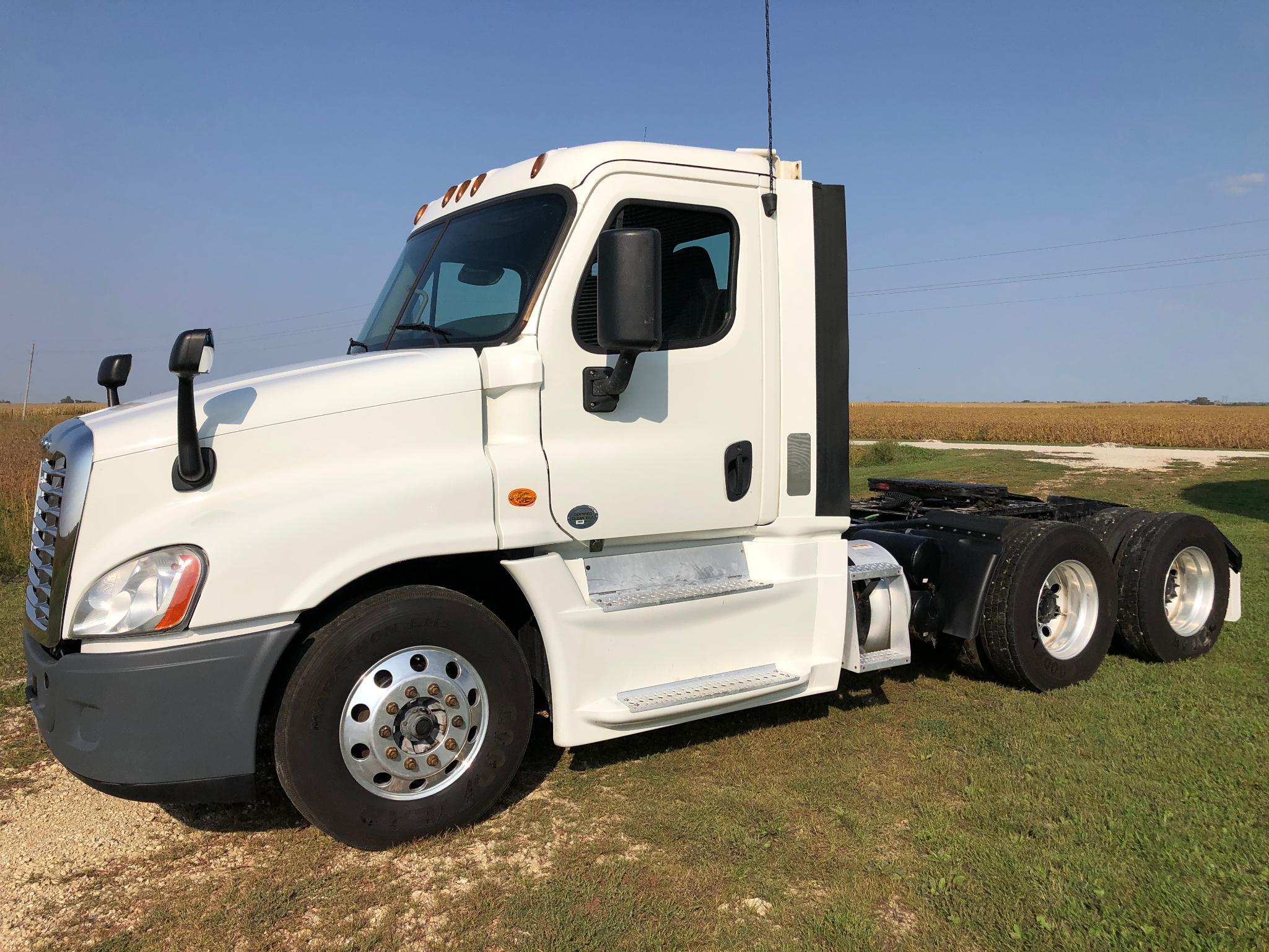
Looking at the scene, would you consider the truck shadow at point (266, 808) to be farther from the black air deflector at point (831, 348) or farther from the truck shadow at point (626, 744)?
the black air deflector at point (831, 348)

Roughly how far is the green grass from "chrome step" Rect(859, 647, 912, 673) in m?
0.39

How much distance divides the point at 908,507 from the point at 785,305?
9.71ft

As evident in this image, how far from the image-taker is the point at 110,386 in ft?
14.3

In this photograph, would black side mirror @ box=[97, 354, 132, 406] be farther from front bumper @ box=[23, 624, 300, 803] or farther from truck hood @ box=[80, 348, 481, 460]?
front bumper @ box=[23, 624, 300, 803]

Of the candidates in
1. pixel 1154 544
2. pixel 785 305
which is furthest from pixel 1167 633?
pixel 785 305

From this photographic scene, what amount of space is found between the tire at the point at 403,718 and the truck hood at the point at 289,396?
792mm

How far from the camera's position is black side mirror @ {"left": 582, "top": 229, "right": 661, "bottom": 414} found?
348cm

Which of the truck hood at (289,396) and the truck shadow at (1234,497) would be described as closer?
the truck hood at (289,396)

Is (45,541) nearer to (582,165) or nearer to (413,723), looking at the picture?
(413,723)

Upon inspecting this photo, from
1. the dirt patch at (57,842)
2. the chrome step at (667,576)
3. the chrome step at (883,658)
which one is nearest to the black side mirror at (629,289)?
the chrome step at (667,576)

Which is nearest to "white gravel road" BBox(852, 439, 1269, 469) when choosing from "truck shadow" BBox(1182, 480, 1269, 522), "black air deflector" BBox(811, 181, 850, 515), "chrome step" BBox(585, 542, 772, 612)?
"truck shadow" BBox(1182, 480, 1269, 522)

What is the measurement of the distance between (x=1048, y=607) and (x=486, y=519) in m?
3.97

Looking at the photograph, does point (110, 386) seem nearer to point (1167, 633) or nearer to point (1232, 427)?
point (1167, 633)

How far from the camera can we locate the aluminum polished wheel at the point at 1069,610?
5.83 meters
